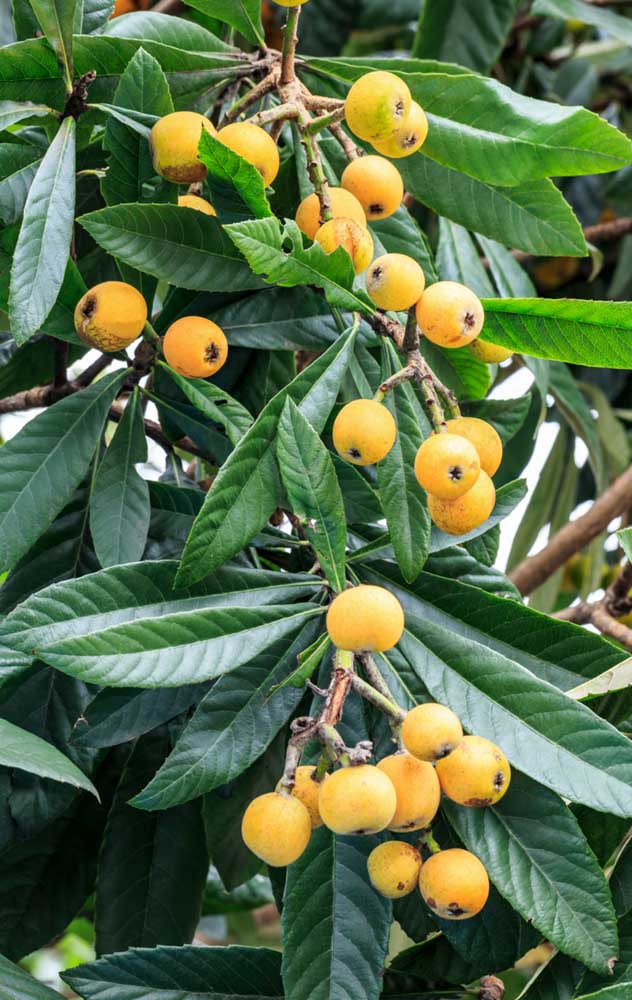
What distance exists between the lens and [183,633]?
723 millimetres

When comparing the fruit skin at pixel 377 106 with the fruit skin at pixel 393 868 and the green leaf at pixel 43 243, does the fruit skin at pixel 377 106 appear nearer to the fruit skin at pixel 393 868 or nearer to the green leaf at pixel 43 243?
the green leaf at pixel 43 243

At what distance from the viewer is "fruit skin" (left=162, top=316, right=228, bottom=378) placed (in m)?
0.81

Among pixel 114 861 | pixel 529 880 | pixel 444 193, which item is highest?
pixel 444 193

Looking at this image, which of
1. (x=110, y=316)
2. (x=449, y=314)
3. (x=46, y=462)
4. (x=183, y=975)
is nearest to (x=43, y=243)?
(x=110, y=316)

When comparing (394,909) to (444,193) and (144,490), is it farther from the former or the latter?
(444,193)

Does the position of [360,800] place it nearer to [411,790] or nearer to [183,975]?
[411,790]

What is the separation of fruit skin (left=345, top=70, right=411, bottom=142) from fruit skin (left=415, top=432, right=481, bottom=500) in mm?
230

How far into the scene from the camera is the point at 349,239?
0.79 meters

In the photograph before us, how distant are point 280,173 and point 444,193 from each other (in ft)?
0.46

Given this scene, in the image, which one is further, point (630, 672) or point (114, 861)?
point (114, 861)

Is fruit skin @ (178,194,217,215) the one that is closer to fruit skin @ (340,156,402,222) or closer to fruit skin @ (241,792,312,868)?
fruit skin @ (340,156,402,222)

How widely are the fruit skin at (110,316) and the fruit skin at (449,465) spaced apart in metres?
0.24

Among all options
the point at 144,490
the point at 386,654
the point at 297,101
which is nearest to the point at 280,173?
the point at 297,101

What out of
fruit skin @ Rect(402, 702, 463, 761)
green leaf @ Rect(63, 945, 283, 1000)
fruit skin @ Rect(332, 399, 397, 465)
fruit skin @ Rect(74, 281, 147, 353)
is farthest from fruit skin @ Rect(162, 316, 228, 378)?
green leaf @ Rect(63, 945, 283, 1000)
